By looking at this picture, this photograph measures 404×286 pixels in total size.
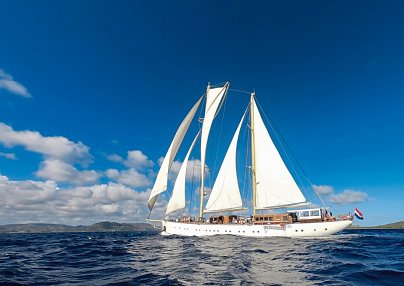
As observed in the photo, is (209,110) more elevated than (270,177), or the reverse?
(209,110)

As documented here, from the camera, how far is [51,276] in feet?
51.3

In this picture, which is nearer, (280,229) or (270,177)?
(280,229)

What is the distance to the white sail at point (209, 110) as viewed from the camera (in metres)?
59.1

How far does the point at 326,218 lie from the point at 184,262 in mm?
33381

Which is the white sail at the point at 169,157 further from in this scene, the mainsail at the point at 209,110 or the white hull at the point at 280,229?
the white hull at the point at 280,229

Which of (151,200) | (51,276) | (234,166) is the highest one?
(234,166)

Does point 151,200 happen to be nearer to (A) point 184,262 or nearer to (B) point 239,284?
(A) point 184,262

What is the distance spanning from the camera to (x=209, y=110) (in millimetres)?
62125

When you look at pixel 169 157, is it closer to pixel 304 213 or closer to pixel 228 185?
pixel 228 185

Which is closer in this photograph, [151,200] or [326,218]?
[326,218]

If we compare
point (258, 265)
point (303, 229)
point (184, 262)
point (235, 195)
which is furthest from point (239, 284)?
point (235, 195)

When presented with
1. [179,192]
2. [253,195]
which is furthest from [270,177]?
[179,192]

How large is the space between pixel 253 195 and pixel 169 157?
18850 mm

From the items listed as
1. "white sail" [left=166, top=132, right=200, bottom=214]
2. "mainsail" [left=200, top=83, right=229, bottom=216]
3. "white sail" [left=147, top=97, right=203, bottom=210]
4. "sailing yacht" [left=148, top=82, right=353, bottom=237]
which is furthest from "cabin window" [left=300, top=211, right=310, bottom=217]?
"white sail" [left=147, top=97, right=203, bottom=210]
